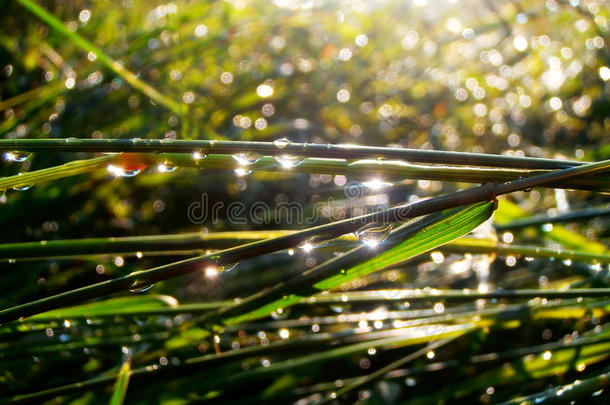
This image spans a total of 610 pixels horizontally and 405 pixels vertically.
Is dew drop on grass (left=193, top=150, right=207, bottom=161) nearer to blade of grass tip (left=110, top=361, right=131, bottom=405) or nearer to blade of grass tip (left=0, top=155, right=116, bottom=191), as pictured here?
blade of grass tip (left=0, top=155, right=116, bottom=191)

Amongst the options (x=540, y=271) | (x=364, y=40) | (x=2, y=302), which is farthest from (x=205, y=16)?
(x=540, y=271)

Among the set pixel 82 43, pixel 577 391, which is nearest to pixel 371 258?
pixel 577 391

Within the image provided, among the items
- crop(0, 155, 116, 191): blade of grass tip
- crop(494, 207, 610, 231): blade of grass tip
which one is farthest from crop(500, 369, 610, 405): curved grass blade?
crop(0, 155, 116, 191): blade of grass tip

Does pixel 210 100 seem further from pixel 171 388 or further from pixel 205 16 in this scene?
pixel 171 388

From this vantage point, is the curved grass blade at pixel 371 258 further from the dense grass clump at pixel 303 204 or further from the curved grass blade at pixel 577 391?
the curved grass blade at pixel 577 391

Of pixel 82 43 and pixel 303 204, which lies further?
pixel 303 204

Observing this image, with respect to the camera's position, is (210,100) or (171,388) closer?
(171,388)

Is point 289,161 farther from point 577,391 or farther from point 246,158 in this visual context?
point 577,391
